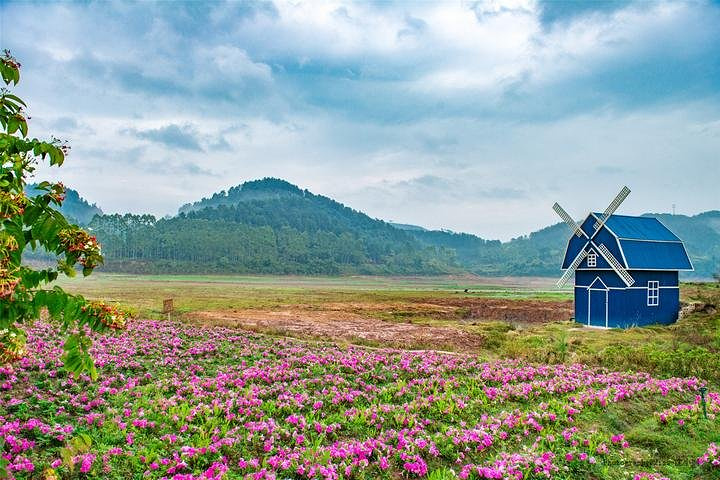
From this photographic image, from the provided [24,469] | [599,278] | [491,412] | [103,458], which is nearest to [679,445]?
[491,412]

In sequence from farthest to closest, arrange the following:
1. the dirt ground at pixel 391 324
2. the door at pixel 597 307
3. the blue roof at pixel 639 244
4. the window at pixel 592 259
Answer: the window at pixel 592 259, the door at pixel 597 307, the blue roof at pixel 639 244, the dirt ground at pixel 391 324

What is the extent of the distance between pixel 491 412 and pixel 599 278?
954 inches

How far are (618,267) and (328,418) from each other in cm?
2637

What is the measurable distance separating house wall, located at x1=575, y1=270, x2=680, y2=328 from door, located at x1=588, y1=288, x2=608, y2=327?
0.10 m

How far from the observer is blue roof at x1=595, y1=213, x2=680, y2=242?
108 ft

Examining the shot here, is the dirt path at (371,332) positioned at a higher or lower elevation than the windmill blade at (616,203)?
lower

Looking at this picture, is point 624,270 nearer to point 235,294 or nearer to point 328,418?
point 328,418

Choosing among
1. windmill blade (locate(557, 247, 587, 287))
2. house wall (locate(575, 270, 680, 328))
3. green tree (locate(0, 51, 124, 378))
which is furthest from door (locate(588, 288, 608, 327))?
green tree (locate(0, 51, 124, 378))

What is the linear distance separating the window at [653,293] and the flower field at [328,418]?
64.0ft

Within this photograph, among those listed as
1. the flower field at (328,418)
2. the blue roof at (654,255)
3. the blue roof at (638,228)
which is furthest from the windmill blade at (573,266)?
the flower field at (328,418)

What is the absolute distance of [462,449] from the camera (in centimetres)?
949

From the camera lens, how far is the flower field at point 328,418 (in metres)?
8.29

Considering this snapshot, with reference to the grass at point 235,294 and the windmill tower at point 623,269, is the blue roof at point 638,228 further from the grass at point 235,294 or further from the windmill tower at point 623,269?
the grass at point 235,294

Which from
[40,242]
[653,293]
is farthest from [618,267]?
[40,242]
